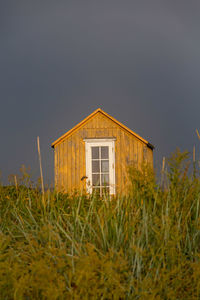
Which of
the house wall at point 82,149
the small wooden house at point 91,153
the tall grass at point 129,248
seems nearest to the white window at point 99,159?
the small wooden house at point 91,153

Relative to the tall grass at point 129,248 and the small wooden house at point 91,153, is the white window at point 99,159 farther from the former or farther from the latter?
the tall grass at point 129,248

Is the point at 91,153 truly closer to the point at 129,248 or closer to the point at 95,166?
the point at 95,166

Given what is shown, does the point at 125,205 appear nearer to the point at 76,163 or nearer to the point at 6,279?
the point at 6,279

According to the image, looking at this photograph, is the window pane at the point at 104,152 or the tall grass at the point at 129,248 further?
the window pane at the point at 104,152

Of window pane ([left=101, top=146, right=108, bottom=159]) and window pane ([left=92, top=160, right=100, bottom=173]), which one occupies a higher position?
window pane ([left=101, top=146, right=108, bottom=159])

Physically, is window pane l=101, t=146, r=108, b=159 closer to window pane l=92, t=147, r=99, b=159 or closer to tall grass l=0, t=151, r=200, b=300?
window pane l=92, t=147, r=99, b=159

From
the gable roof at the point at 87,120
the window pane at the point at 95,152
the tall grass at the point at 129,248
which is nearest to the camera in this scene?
the tall grass at the point at 129,248

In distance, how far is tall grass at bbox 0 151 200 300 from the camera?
2324mm

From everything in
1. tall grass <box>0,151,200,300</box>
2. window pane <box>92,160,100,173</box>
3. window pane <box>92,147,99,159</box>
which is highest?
window pane <box>92,147,99,159</box>

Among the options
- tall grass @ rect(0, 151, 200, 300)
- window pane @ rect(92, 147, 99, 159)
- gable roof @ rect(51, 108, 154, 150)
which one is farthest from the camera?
window pane @ rect(92, 147, 99, 159)

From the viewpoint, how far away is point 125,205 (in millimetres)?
3445

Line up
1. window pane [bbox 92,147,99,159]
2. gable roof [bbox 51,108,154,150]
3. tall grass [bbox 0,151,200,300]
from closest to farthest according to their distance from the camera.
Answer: tall grass [bbox 0,151,200,300], gable roof [bbox 51,108,154,150], window pane [bbox 92,147,99,159]

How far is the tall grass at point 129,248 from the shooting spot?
2.32 metres

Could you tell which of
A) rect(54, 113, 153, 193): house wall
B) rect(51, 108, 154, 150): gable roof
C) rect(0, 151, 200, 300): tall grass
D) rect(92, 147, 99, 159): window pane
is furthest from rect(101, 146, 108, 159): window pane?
rect(0, 151, 200, 300): tall grass
